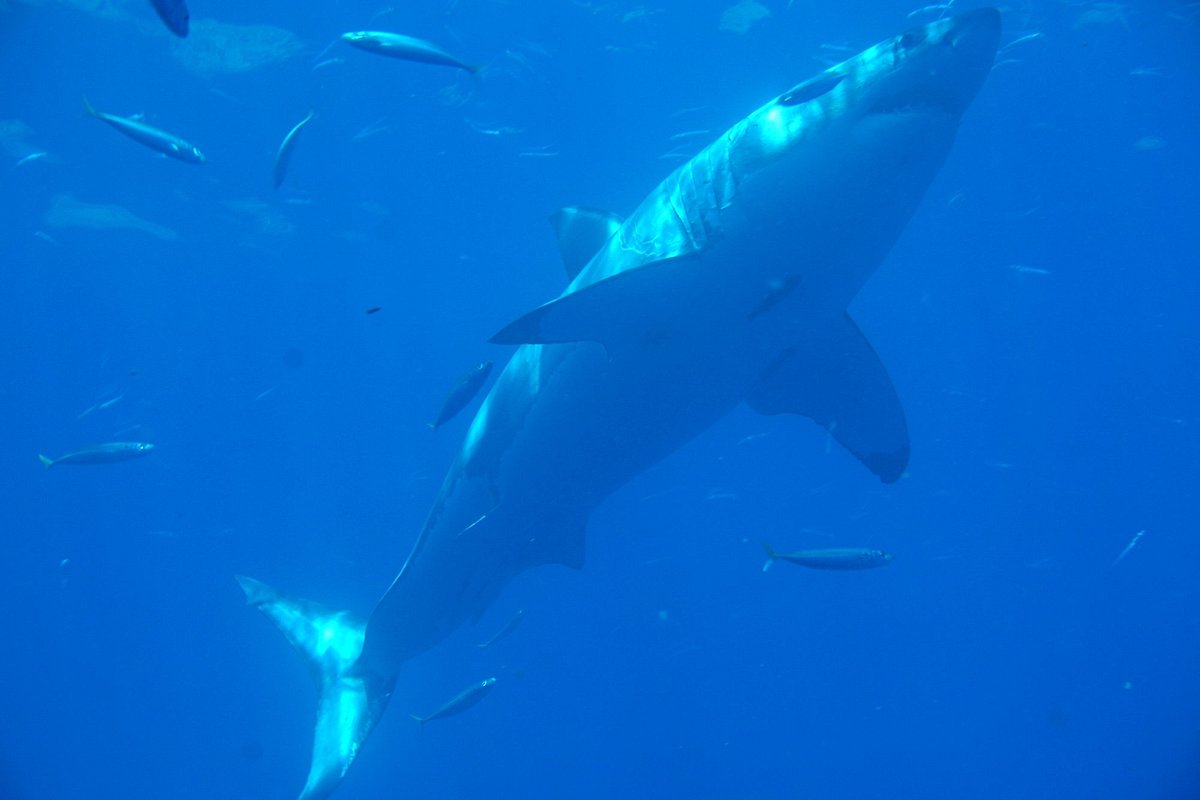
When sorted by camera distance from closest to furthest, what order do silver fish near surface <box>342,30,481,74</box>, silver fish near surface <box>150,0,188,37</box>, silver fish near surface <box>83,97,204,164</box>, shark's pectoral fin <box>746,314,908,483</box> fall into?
silver fish near surface <box>150,0,188,37</box> → silver fish near surface <box>342,30,481,74</box> → silver fish near surface <box>83,97,204,164</box> → shark's pectoral fin <box>746,314,908,483</box>

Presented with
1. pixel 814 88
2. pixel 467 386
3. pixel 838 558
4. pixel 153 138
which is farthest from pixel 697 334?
pixel 153 138

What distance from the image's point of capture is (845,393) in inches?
230

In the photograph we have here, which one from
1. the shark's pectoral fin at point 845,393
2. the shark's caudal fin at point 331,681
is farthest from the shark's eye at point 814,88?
the shark's caudal fin at point 331,681

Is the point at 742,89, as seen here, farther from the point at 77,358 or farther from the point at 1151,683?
the point at 1151,683

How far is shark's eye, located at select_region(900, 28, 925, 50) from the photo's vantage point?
319cm

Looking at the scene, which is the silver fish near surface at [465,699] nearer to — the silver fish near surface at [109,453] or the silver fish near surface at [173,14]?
the silver fish near surface at [109,453]

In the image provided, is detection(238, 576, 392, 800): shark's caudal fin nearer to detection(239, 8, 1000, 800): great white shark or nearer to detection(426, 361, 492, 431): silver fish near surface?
detection(239, 8, 1000, 800): great white shark

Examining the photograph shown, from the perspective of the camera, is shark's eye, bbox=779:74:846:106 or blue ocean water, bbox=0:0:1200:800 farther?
blue ocean water, bbox=0:0:1200:800

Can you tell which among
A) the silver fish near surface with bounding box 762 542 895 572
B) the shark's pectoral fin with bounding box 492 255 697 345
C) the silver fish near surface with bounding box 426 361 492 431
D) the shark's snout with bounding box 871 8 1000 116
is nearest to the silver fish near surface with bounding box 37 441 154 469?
the silver fish near surface with bounding box 426 361 492 431

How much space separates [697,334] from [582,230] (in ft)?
5.32

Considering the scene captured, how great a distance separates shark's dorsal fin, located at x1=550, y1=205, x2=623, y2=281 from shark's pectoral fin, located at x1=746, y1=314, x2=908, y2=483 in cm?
165

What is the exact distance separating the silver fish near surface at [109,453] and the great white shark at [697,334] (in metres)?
2.89

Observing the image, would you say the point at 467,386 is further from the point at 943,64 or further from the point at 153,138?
the point at 943,64

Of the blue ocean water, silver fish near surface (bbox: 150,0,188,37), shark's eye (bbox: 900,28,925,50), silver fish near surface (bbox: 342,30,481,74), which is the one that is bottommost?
the blue ocean water
